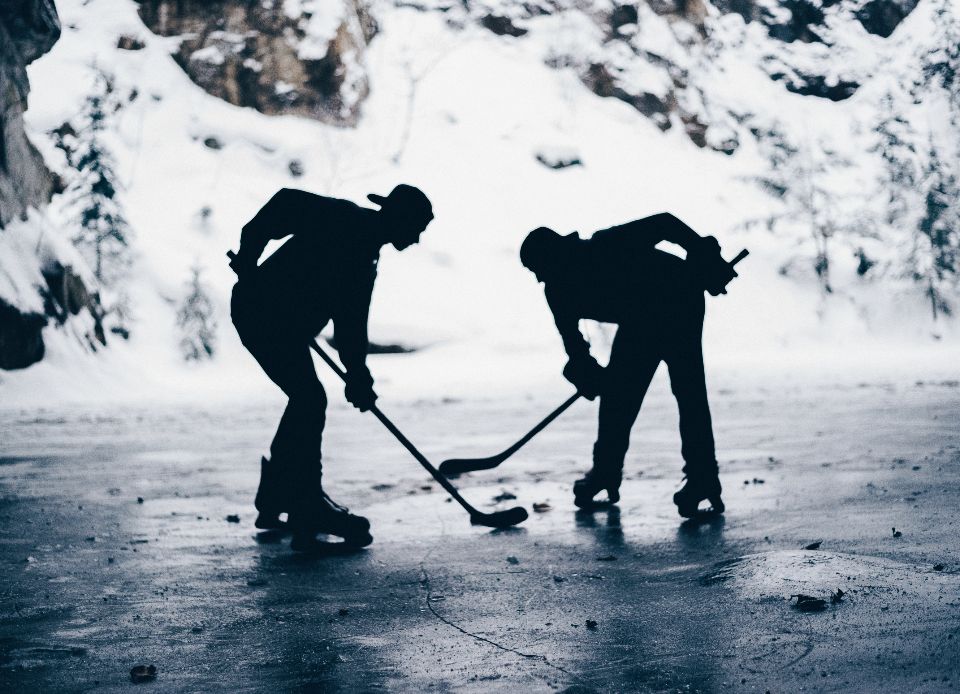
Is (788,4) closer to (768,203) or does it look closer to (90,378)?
(768,203)

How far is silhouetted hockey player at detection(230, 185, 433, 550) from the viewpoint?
419 cm

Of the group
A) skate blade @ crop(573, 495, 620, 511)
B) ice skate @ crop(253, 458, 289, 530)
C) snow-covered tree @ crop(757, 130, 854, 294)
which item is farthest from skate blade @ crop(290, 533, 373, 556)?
snow-covered tree @ crop(757, 130, 854, 294)

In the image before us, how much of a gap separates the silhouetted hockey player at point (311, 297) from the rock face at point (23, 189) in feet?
43.8

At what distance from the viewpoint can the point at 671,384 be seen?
466 cm

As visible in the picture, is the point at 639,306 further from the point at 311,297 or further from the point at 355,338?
the point at 311,297

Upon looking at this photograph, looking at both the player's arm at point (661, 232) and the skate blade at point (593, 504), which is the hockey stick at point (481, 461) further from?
the player's arm at point (661, 232)

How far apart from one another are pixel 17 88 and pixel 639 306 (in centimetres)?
1828

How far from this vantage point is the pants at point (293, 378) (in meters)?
4.28

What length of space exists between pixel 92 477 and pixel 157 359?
19.5 metres

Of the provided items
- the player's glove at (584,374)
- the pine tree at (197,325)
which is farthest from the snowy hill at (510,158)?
the player's glove at (584,374)

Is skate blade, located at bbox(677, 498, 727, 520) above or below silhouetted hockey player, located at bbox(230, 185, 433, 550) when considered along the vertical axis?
below

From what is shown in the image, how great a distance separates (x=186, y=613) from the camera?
305cm

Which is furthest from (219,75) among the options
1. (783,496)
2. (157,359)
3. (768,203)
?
(783,496)

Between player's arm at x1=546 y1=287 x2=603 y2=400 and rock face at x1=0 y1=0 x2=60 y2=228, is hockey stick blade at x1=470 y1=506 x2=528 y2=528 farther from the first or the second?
rock face at x1=0 y1=0 x2=60 y2=228
